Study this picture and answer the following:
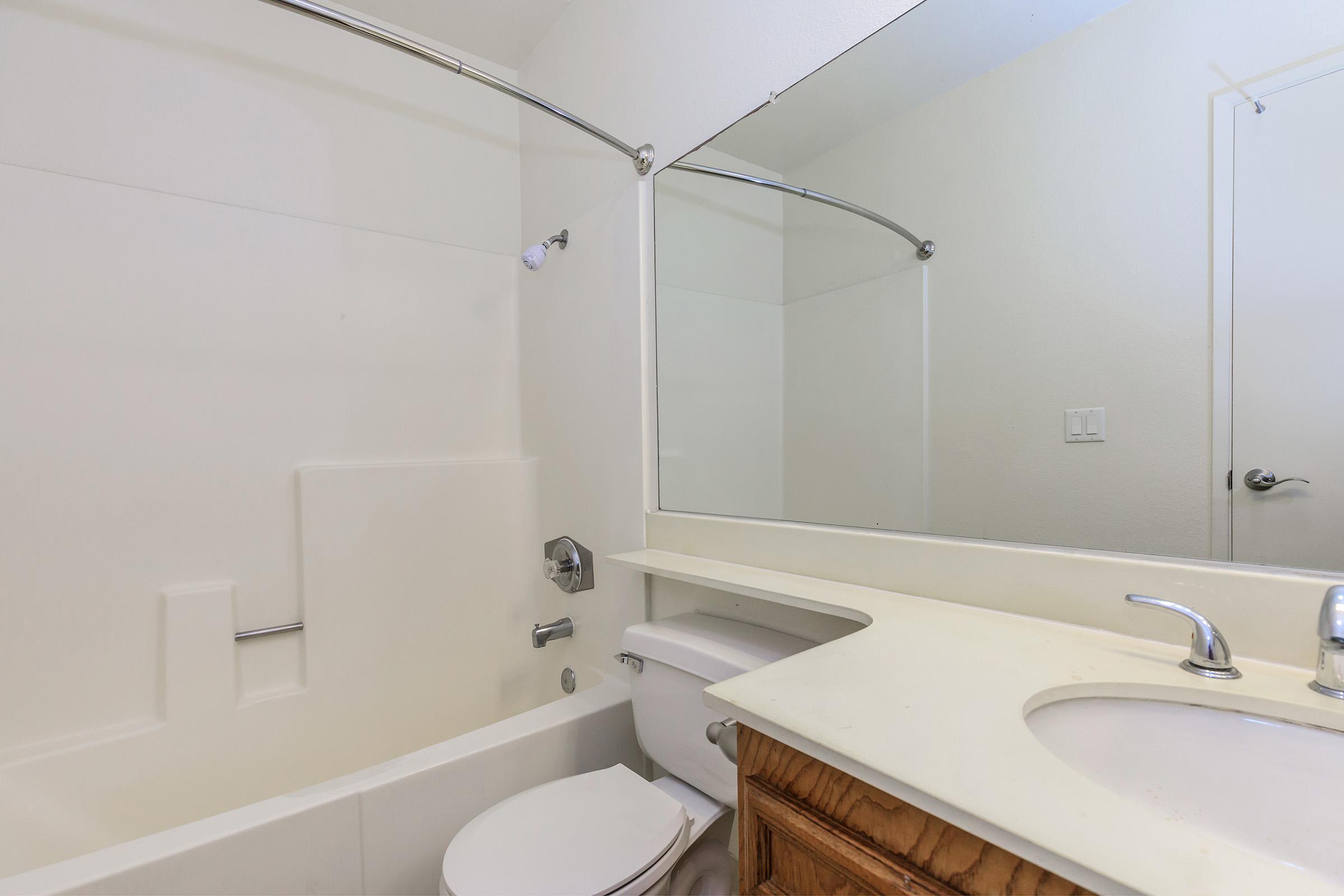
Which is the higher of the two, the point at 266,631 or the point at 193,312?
the point at 193,312

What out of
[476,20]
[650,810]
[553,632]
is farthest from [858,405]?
[476,20]

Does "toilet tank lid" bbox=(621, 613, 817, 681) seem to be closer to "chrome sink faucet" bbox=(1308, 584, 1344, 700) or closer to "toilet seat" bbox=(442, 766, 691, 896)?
"toilet seat" bbox=(442, 766, 691, 896)

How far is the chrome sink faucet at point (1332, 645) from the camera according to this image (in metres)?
0.53

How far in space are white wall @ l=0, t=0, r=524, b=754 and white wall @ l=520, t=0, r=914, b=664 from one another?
0.92 ft

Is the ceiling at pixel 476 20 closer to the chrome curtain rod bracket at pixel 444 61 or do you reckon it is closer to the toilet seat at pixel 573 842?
the chrome curtain rod bracket at pixel 444 61

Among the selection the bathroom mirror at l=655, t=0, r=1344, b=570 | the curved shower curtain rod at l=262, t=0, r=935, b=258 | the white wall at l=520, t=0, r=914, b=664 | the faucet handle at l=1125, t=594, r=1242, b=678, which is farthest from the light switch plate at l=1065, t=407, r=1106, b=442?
the white wall at l=520, t=0, r=914, b=664

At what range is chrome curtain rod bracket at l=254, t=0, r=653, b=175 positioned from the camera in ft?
3.59

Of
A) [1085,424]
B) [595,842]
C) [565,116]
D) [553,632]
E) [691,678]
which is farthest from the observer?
[553,632]

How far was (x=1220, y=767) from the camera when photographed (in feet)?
1.74

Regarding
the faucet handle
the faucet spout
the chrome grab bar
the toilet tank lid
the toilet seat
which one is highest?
the faucet handle

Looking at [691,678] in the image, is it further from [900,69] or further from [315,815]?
[900,69]

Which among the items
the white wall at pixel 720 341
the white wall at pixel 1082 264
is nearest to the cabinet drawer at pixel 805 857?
the white wall at pixel 1082 264

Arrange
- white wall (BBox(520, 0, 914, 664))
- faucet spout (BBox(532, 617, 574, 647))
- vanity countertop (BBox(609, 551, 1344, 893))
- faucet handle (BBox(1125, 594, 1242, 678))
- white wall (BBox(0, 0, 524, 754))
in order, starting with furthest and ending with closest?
faucet spout (BBox(532, 617, 574, 647))
white wall (BBox(0, 0, 524, 754))
white wall (BBox(520, 0, 914, 664))
faucet handle (BBox(1125, 594, 1242, 678))
vanity countertop (BBox(609, 551, 1344, 893))

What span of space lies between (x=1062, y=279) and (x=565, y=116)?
44.4 inches
